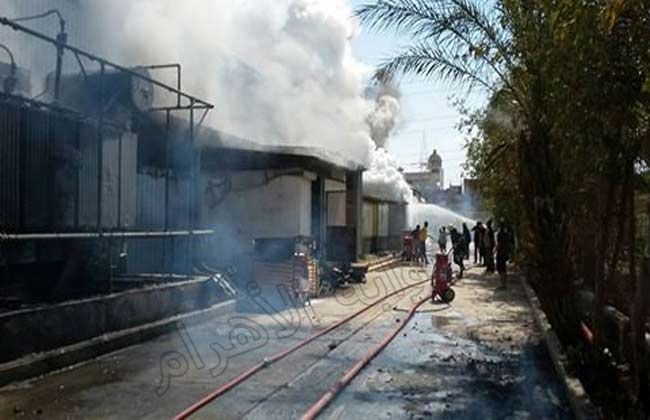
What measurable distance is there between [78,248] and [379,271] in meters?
14.2

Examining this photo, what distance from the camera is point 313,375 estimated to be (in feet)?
23.6

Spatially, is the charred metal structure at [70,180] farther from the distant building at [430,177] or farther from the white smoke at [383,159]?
the distant building at [430,177]

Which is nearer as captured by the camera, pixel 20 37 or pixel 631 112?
pixel 631 112

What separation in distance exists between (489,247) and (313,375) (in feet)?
50.4

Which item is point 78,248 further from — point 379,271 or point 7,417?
point 379,271

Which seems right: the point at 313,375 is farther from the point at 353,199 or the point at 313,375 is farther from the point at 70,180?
the point at 353,199

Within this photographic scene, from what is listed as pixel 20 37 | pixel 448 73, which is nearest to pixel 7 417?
pixel 448 73

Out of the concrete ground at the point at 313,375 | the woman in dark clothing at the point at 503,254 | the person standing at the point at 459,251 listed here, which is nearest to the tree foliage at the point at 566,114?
the concrete ground at the point at 313,375

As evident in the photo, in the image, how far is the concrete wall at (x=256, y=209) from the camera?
647 inches

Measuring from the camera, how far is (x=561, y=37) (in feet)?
15.7

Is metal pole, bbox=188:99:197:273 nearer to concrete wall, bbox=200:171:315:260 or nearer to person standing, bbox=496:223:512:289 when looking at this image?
concrete wall, bbox=200:171:315:260

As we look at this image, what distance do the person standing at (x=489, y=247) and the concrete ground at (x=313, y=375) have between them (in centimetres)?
999

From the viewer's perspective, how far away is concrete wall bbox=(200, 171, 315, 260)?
16.4 meters

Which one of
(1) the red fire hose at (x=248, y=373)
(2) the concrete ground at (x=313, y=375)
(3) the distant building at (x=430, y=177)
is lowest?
(2) the concrete ground at (x=313, y=375)
